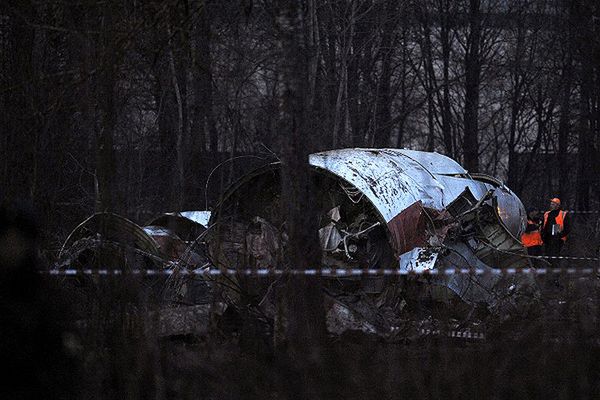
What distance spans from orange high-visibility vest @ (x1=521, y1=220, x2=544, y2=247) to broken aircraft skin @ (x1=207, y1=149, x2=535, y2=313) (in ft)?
12.0

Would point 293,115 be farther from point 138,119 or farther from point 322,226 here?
point 138,119

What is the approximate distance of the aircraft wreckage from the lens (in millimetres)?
11812

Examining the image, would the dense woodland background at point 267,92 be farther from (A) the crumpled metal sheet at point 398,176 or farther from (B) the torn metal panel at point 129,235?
(A) the crumpled metal sheet at point 398,176

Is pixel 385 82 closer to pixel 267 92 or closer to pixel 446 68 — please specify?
pixel 446 68

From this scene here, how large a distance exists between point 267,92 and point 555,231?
17746 mm

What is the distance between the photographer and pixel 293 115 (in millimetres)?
8547

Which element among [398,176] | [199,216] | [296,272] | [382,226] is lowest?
[296,272]

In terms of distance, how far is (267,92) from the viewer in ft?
112

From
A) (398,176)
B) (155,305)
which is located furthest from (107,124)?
(398,176)

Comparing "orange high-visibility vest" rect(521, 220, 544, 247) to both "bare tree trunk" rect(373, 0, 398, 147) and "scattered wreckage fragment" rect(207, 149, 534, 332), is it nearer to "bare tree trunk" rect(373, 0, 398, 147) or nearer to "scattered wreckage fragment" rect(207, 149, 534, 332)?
"scattered wreckage fragment" rect(207, 149, 534, 332)

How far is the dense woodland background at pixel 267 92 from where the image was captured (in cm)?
862

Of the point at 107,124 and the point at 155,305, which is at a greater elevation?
the point at 107,124

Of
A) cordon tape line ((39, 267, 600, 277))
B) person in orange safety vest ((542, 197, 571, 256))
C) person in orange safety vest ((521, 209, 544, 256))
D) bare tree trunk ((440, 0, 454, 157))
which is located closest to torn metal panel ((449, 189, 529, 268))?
cordon tape line ((39, 267, 600, 277))

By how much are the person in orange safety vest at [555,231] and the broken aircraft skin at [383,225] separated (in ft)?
12.1
